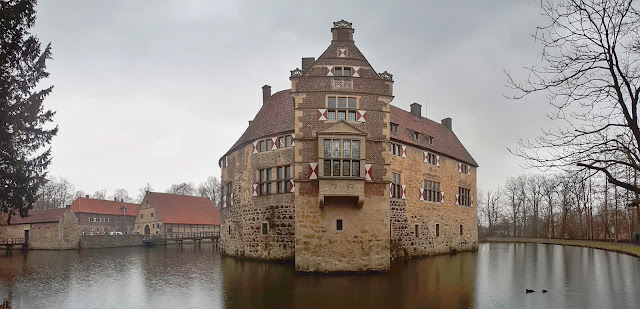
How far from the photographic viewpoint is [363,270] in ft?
62.1

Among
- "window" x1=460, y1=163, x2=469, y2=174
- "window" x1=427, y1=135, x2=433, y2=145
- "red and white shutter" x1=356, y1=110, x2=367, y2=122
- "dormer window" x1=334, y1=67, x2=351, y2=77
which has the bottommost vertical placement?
"window" x1=460, y1=163, x2=469, y2=174

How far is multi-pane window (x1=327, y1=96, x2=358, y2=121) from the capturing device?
787 inches

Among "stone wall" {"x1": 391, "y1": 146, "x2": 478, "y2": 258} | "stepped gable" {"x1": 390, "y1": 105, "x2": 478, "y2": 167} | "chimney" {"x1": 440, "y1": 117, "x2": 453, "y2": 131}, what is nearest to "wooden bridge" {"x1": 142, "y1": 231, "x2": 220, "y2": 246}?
"stepped gable" {"x1": 390, "y1": 105, "x2": 478, "y2": 167}

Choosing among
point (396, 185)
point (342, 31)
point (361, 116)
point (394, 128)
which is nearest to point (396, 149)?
point (394, 128)

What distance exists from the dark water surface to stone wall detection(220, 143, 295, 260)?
7.97 feet

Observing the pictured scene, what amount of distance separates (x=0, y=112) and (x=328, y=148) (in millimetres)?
11815

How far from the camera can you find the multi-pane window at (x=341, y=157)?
19.0 metres

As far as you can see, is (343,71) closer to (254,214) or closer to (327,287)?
(327,287)

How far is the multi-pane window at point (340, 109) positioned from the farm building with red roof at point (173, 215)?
39.0 m

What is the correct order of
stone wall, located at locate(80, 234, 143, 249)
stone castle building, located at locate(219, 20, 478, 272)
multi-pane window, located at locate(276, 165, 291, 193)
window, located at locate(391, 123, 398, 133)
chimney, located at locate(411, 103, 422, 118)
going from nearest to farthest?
stone castle building, located at locate(219, 20, 478, 272)
multi-pane window, located at locate(276, 165, 291, 193)
window, located at locate(391, 123, 398, 133)
chimney, located at locate(411, 103, 422, 118)
stone wall, located at locate(80, 234, 143, 249)

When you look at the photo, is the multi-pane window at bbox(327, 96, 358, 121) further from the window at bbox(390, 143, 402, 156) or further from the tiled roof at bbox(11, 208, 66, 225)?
the tiled roof at bbox(11, 208, 66, 225)

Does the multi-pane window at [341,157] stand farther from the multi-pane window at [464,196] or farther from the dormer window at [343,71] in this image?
the multi-pane window at [464,196]

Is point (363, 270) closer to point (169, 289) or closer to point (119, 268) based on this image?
point (169, 289)

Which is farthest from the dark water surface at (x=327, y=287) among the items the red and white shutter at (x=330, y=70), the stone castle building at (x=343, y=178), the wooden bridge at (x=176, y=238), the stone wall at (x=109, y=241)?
the stone wall at (x=109, y=241)
